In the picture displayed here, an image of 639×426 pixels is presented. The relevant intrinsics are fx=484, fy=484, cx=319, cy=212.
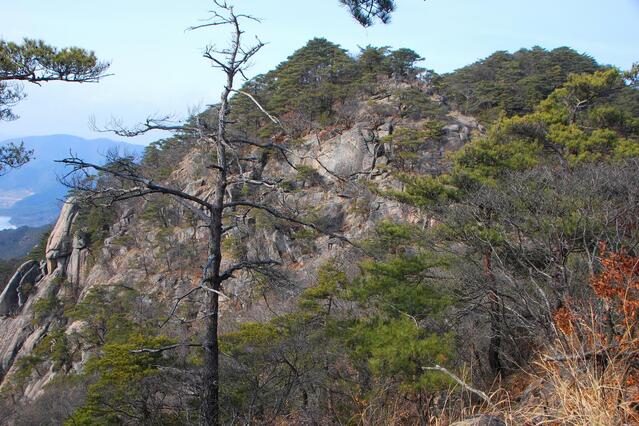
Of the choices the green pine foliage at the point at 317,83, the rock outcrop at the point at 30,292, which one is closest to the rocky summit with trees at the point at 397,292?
the rock outcrop at the point at 30,292

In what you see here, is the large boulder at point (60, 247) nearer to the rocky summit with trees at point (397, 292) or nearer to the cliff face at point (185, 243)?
the cliff face at point (185, 243)

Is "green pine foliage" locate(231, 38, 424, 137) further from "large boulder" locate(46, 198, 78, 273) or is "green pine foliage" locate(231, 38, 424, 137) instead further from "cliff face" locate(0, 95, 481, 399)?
"large boulder" locate(46, 198, 78, 273)

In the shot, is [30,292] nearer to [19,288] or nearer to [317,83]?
[19,288]

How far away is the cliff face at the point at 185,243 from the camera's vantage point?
26.2 m

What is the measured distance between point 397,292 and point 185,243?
25937mm

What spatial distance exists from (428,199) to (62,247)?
33613 mm

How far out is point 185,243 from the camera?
3136cm

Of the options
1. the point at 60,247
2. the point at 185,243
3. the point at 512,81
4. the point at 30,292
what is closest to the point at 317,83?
the point at 512,81

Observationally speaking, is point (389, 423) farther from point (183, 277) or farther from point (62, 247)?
point (62, 247)

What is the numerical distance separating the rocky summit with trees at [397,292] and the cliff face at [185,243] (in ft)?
0.65

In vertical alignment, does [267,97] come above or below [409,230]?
above

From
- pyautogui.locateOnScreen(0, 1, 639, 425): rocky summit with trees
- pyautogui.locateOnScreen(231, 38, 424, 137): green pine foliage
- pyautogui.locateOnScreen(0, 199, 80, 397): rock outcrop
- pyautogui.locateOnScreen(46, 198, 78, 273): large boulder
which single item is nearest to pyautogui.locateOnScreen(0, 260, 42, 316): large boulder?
pyautogui.locateOnScreen(0, 199, 80, 397): rock outcrop

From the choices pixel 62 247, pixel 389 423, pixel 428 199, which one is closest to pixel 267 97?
pixel 62 247

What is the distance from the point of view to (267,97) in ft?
120
